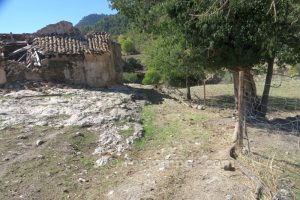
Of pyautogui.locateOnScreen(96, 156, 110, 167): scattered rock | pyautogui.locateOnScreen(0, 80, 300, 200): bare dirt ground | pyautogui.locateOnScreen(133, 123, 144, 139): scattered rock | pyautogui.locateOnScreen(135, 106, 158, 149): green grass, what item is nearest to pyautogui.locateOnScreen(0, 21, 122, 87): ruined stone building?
pyautogui.locateOnScreen(0, 80, 300, 200): bare dirt ground

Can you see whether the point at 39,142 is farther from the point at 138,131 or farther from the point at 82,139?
the point at 138,131

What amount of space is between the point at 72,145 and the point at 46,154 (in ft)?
2.51

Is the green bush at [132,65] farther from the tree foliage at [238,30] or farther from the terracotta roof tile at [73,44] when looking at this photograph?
the tree foliage at [238,30]

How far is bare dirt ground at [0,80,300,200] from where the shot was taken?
7.11m

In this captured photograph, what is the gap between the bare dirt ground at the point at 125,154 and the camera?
7111 millimetres

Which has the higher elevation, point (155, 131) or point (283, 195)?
point (155, 131)

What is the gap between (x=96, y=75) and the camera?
18.0 m

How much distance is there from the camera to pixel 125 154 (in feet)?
30.3

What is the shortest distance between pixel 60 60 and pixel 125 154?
9.16m

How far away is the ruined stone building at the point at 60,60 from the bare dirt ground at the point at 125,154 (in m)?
2.88

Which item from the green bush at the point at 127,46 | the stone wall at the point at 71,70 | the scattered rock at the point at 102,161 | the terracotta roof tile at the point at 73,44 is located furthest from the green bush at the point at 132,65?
the scattered rock at the point at 102,161

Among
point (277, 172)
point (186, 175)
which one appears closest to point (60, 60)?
point (186, 175)

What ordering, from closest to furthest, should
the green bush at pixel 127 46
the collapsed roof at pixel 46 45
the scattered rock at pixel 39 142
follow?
the scattered rock at pixel 39 142
the collapsed roof at pixel 46 45
the green bush at pixel 127 46

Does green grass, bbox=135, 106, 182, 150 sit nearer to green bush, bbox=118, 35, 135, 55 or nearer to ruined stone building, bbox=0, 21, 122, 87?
ruined stone building, bbox=0, 21, 122, 87
